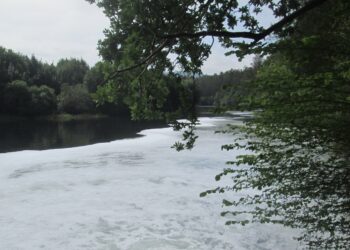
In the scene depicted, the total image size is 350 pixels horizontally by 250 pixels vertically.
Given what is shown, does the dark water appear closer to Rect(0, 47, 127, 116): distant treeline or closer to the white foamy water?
the white foamy water

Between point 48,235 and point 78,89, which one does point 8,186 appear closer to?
point 48,235

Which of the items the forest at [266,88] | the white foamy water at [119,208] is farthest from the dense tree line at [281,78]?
the white foamy water at [119,208]

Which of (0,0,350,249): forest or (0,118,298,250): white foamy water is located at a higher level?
(0,0,350,249): forest

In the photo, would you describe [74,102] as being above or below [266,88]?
above

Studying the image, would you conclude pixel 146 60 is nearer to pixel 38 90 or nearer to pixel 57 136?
pixel 57 136

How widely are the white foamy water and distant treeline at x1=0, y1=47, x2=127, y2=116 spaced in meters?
38.6

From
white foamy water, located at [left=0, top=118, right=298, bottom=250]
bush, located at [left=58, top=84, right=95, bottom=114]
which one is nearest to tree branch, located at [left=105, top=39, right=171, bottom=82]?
white foamy water, located at [left=0, top=118, right=298, bottom=250]

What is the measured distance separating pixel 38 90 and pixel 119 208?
59.9m

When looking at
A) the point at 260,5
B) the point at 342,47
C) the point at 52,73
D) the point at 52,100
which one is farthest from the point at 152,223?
the point at 52,73

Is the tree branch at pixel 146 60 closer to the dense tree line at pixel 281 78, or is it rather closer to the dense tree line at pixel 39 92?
the dense tree line at pixel 281 78

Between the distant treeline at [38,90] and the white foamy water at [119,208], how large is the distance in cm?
3861

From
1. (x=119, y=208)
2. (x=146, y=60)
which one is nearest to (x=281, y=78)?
(x=146, y=60)

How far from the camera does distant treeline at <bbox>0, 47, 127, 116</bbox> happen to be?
198 feet

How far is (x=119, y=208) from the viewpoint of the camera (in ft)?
31.4
